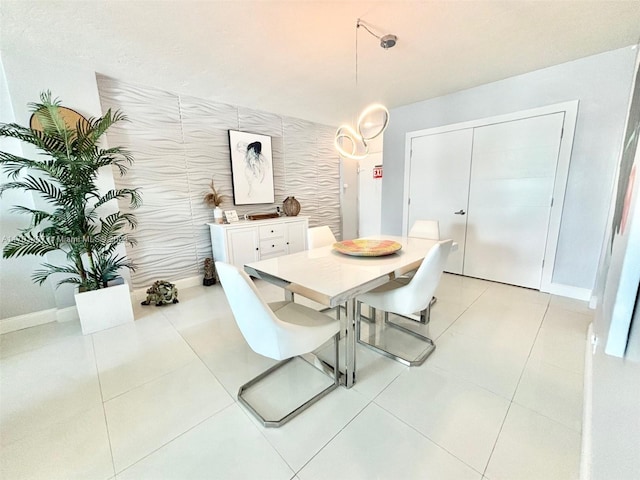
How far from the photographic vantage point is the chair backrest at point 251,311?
3.87 ft

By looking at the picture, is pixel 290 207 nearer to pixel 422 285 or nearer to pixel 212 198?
pixel 212 198

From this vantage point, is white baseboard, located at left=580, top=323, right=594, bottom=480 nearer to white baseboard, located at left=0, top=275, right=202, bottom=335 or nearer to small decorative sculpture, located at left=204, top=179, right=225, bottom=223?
small decorative sculpture, located at left=204, top=179, right=225, bottom=223

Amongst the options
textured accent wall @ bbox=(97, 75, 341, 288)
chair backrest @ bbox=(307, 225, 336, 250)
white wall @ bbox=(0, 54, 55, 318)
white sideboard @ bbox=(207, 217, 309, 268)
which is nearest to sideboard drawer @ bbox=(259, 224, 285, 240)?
white sideboard @ bbox=(207, 217, 309, 268)

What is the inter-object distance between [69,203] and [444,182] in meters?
4.08

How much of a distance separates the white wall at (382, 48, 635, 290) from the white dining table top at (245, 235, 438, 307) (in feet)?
6.12

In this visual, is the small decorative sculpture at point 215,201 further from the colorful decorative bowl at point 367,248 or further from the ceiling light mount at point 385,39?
the ceiling light mount at point 385,39

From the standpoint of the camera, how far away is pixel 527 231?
2988 millimetres

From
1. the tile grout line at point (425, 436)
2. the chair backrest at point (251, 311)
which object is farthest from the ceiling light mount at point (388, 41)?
the tile grout line at point (425, 436)

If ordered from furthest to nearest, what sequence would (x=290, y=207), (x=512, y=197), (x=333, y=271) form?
(x=290, y=207)
(x=512, y=197)
(x=333, y=271)

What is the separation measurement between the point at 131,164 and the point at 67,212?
88cm

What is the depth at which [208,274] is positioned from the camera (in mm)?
3410

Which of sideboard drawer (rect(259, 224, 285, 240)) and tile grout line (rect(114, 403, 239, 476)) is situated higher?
sideboard drawer (rect(259, 224, 285, 240))

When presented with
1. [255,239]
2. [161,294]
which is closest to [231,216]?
[255,239]

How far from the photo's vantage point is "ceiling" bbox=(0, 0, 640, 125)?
5.67ft
